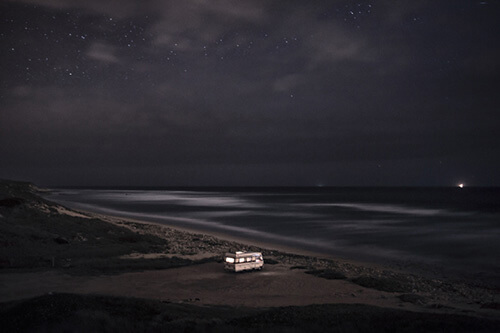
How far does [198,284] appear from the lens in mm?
16797

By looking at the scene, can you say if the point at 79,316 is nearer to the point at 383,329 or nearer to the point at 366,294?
the point at 383,329

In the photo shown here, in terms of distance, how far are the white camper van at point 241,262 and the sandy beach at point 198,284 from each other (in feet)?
1.43

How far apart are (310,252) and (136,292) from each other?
19749 millimetres

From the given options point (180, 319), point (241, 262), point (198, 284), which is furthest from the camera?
point (241, 262)

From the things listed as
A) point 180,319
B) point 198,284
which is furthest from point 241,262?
point 180,319

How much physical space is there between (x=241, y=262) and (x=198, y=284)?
297cm

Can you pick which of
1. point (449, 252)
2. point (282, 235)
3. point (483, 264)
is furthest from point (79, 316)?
point (282, 235)

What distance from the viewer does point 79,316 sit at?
9297mm

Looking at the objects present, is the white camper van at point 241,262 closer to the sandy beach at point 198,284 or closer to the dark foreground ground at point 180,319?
the sandy beach at point 198,284

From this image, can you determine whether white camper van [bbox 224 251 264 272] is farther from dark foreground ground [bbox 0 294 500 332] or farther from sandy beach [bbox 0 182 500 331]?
dark foreground ground [bbox 0 294 500 332]

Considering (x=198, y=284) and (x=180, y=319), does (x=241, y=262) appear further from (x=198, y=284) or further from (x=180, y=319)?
(x=180, y=319)

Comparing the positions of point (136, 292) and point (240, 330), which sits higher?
point (240, 330)

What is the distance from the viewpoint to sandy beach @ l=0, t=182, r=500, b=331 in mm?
13258

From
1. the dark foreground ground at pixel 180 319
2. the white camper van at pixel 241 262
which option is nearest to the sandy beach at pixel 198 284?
the dark foreground ground at pixel 180 319
